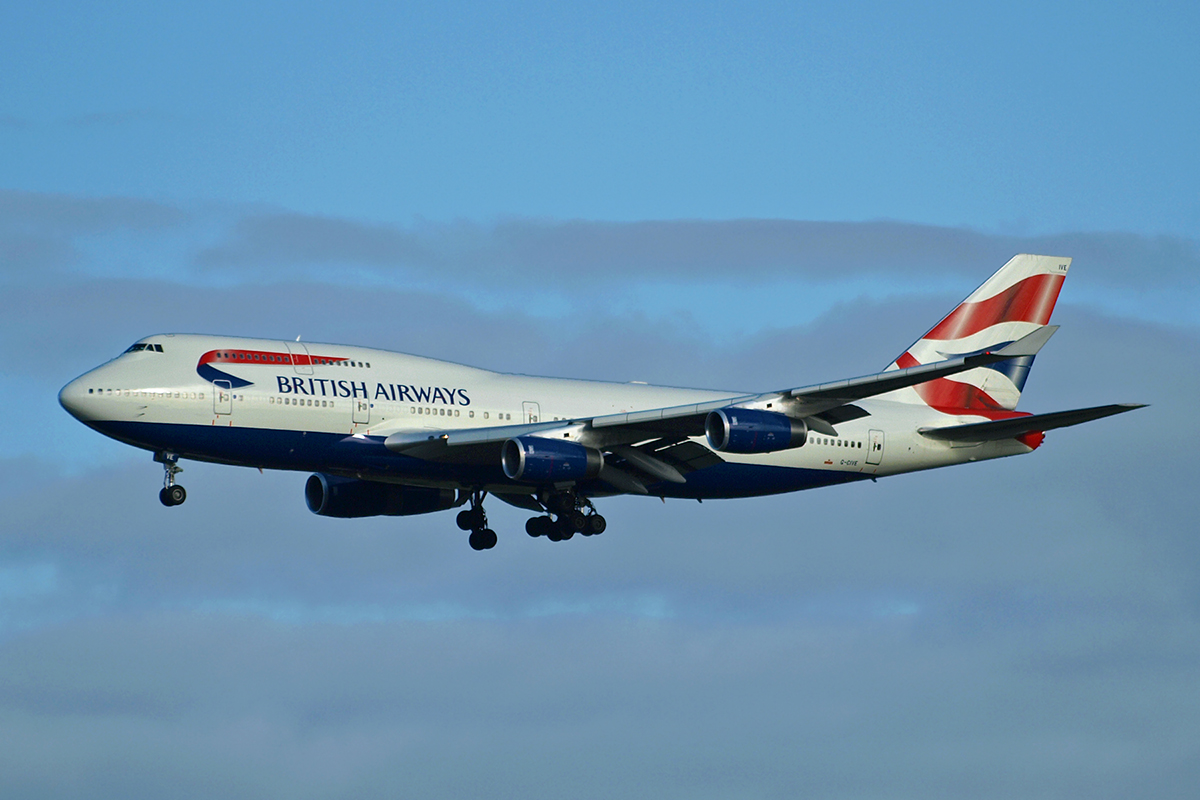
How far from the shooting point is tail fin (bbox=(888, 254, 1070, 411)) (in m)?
59.7

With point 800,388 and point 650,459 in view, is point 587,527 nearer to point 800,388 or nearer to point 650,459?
point 650,459

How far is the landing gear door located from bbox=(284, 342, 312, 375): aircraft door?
174 cm

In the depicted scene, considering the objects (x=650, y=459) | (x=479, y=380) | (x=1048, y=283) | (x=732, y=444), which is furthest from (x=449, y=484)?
(x=1048, y=283)

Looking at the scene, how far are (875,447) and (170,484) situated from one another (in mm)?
24400

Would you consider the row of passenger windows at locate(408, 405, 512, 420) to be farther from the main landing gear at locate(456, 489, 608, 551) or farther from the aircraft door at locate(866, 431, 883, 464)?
the aircraft door at locate(866, 431, 883, 464)

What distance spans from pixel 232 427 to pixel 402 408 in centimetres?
547

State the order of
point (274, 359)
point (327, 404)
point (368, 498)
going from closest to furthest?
point (327, 404) → point (274, 359) → point (368, 498)

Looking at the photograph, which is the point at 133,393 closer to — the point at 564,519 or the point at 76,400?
the point at 76,400

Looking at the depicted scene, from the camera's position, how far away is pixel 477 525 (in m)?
58.7

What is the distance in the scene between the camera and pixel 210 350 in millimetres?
49594

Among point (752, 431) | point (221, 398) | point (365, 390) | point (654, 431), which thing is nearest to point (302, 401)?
point (365, 390)

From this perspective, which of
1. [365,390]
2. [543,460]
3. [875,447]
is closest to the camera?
[543,460]

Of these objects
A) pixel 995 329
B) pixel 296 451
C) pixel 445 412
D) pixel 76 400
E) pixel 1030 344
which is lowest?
pixel 296 451

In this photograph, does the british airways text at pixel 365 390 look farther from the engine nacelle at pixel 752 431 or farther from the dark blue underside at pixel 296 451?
the engine nacelle at pixel 752 431
